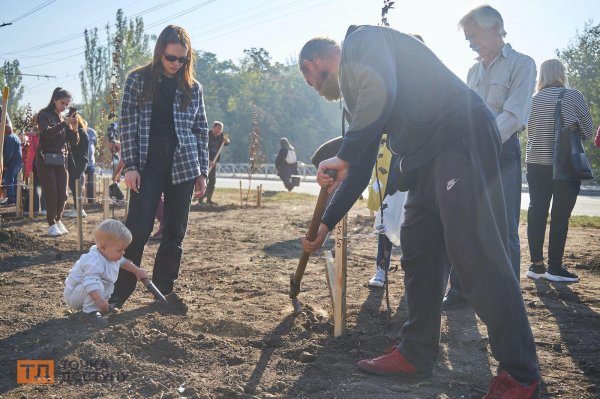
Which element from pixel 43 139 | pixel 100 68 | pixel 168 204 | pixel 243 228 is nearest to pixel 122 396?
pixel 168 204

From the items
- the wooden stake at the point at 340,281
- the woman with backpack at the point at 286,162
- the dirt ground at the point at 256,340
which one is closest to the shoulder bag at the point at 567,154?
the dirt ground at the point at 256,340

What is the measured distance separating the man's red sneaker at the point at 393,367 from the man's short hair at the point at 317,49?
1624 millimetres

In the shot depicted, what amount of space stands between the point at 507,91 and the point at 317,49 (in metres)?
1.98

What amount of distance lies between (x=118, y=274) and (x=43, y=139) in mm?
4517

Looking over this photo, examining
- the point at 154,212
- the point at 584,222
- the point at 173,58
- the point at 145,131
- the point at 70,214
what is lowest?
the point at 70,214

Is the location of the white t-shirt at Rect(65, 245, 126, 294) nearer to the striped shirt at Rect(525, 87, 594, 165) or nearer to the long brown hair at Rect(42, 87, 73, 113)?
the striped shirt at Rect(525, 87, 594, 165)

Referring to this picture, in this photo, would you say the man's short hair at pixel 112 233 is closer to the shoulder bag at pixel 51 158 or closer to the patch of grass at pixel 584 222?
the shoulder bag at pixel 51 158

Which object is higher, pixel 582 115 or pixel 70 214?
pixel 582 115

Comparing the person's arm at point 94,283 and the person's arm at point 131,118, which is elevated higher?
the person's arm at point 131,118

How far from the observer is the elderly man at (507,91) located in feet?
14.0

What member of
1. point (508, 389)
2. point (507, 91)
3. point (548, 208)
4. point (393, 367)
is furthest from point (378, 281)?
point (508, 389)

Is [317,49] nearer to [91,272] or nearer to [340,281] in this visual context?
[340,281]

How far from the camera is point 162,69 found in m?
4.28

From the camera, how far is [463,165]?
9.10ft
